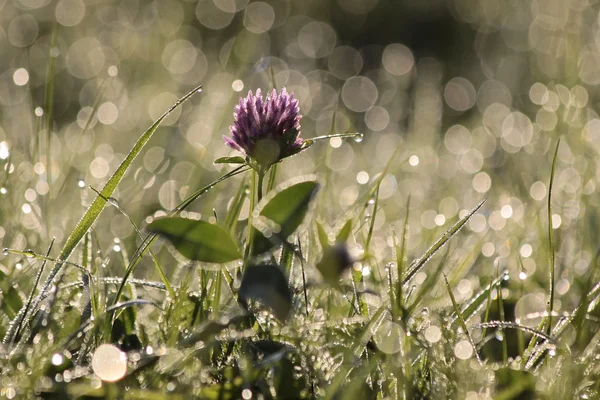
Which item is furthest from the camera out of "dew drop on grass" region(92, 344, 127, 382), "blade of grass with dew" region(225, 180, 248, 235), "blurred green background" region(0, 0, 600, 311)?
"blurred green background" region(0, 0, 600, 311)

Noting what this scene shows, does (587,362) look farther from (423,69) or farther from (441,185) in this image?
(423,69)

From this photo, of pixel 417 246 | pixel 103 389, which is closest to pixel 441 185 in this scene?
pixel 417 246

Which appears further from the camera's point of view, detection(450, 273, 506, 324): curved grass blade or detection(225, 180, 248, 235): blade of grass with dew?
detection(225, 180, 248, 235): blade of grass with dew

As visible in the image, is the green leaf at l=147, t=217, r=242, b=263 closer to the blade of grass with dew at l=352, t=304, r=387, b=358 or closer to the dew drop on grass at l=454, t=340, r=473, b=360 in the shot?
the blade of grass with dew at l=352, t=304, r=387, b=358

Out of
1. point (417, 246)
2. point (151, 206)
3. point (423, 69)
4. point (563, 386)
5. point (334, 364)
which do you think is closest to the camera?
point (563, 386)

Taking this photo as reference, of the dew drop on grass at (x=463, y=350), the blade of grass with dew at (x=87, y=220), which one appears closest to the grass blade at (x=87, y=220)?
the blade of grass with dew at (x=87, y=220)

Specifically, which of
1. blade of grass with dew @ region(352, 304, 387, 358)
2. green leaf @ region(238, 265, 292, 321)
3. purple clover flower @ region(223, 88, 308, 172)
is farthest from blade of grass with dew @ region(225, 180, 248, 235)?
blade of grass with dew @ region(352, 304, 387, 358)

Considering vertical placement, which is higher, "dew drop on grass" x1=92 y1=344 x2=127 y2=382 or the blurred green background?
the blurred green background

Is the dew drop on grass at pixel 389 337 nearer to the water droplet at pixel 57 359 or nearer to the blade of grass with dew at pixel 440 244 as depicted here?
the blade of grass with dew at pixel 440 244
